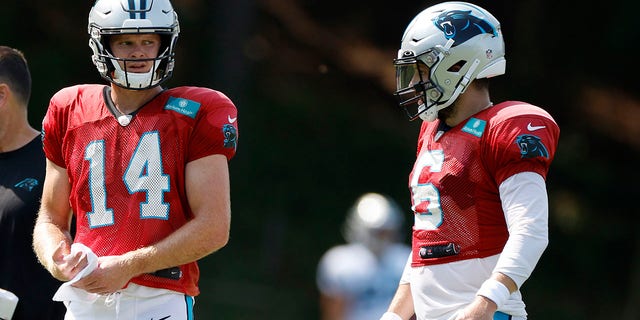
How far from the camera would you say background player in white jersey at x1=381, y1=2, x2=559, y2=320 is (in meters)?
3.92

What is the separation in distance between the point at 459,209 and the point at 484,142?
0.91 ft

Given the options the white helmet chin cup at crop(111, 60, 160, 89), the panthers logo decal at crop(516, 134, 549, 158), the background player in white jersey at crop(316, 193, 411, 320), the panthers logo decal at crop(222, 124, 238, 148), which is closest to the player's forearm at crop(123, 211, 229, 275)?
the panthers logo decal at crop(222, 124, 238, 148)

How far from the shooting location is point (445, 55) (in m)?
4.38

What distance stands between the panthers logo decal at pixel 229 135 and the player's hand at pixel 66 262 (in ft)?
2.32

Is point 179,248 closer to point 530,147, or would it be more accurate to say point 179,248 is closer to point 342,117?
point 530,147

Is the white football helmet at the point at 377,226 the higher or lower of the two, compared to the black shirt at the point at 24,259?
lower

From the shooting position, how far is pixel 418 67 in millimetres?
4445

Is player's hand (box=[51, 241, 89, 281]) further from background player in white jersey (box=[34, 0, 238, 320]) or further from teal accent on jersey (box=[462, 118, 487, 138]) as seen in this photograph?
teal accent on jersey (box=[462, 118, 487, 138])

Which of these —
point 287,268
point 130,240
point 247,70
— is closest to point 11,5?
point 247,70

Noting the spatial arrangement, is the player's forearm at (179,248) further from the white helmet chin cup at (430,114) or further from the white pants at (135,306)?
the white helmet chin cup at (430,114)

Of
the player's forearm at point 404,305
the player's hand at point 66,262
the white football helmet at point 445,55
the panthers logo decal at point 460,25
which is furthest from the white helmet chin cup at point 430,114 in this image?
the player's hand at point 66,262

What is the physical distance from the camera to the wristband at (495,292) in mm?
3814

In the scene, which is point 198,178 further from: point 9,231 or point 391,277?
point 391,277

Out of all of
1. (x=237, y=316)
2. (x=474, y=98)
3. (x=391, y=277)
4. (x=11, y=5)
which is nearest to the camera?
(x=474, y=98)
